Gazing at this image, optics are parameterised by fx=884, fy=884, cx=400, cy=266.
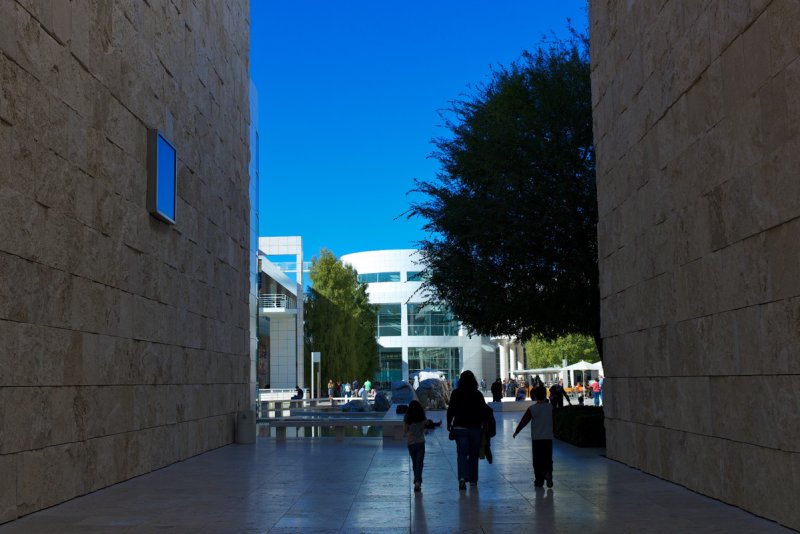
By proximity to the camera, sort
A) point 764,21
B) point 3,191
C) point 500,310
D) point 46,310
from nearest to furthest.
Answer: point 764,21
point 3,191
point 46,310
point 500,310

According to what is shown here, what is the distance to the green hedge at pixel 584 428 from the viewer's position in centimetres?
1858

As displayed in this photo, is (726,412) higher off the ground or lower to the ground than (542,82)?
lower

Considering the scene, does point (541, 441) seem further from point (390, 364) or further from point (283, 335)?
point (390, 364)

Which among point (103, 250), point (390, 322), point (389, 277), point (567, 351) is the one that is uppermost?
point (389, 277)

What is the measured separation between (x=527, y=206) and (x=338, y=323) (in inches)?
1849

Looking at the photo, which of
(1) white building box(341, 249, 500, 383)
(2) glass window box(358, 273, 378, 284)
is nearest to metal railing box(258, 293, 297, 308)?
(1) white building box(341, 249, 500, 383)

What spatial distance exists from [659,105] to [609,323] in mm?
4654

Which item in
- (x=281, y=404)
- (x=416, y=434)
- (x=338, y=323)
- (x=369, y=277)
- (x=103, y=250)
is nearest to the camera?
(x=416, y=434)

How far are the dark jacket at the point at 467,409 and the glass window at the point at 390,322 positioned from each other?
256 feet

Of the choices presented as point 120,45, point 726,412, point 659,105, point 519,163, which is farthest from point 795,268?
point 519,163

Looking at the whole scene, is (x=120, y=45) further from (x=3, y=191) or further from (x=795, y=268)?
(x=795, y=268)

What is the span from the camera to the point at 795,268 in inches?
316

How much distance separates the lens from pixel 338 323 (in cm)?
6669

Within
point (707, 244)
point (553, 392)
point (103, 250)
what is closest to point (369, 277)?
point (553, 392)
